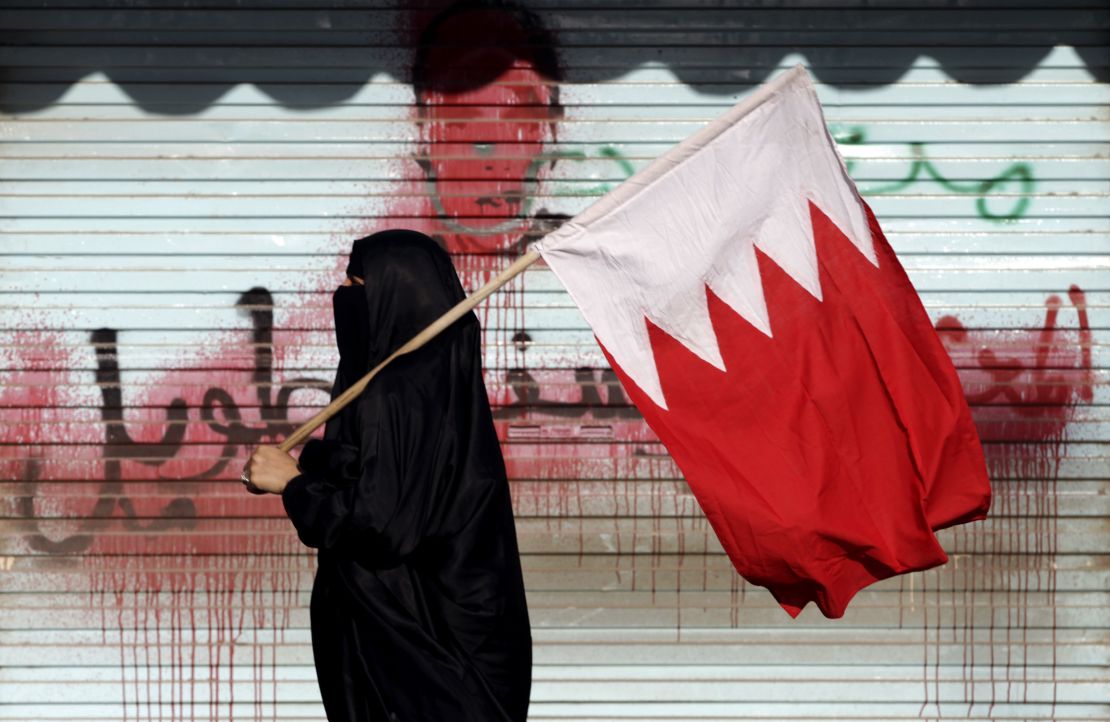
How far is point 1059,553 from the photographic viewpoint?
5.31 metres

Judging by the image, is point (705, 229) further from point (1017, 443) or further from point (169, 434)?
point (169, 434)

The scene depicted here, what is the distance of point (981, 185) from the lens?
17.3ft

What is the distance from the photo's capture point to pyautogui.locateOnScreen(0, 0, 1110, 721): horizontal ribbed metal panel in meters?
5.20

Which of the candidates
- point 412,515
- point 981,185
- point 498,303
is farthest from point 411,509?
point 981,185

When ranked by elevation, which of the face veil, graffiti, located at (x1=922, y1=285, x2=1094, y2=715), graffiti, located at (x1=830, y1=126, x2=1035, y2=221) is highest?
graffiti, located at (x1=830, y1=126, x2=1035, y2=221)

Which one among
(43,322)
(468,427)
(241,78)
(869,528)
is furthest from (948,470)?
(43,322)

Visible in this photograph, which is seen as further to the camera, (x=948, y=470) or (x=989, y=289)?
(x=989, y=289)

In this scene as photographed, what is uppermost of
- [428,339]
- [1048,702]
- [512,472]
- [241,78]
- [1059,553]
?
[241,78]

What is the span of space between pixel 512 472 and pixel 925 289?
194 cm

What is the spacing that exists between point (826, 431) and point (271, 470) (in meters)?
1.44

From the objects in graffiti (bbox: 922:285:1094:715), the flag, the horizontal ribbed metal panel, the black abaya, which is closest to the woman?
the black abaya

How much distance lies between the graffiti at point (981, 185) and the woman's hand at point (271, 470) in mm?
3041

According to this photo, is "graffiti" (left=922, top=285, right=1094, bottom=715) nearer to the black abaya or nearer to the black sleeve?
the black abaya

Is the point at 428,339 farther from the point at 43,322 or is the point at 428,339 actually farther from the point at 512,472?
the point at 43,322
